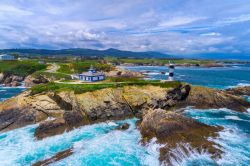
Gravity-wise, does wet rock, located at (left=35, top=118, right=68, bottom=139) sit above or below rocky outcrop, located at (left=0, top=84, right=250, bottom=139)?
below

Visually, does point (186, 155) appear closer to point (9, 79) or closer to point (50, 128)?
point (50, 128)

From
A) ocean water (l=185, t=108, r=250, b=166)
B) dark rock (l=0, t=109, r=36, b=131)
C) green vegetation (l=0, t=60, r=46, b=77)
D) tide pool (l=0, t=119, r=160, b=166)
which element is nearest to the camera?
ocean water (l=185, t=108, r=250, b=166)

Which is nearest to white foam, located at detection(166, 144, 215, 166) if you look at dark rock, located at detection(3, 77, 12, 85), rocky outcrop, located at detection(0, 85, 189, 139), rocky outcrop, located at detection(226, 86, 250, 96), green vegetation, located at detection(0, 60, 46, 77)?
rocky outcrop, located at detection(0, 85, 189, 139)

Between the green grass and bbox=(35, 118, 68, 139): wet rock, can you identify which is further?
the green grass

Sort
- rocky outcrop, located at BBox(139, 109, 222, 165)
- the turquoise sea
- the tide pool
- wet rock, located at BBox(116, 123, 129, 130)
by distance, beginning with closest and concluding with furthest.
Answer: the turquoise sea < the tide pool < rocky outcrop, located at BBox(139, 109, 222, 165) < wet rock, located at BBox(116, 123, 129, 130)

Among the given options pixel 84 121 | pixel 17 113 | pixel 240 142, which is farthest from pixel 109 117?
pixel 240 142

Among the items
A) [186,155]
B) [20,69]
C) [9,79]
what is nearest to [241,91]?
[186,155]

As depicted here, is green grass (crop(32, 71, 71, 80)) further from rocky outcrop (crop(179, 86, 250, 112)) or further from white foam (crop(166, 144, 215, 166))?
white foam (crop(166, 144, 215, 166))

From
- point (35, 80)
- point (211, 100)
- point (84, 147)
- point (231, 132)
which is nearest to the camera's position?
point (84, 147)

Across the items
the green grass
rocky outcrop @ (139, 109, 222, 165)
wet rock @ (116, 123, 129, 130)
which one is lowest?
wet rock @ (116, 123, 129, 130)
